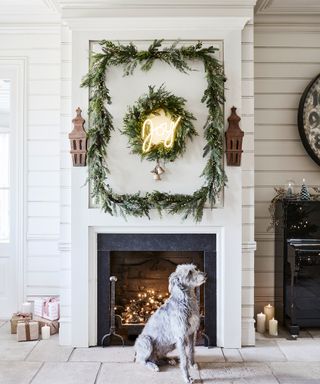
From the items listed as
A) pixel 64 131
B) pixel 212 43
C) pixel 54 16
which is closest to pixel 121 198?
pixel 64 131

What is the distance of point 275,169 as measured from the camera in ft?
14.9

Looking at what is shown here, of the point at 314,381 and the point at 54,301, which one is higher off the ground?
the point at 54,301

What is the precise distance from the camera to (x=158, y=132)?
3.77 metres

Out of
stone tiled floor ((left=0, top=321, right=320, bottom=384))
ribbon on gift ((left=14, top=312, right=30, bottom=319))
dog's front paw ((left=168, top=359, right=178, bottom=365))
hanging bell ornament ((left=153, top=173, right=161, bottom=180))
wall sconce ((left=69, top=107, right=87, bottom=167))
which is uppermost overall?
wall sconce ((left=69, top=107, right=87, bottom=167))

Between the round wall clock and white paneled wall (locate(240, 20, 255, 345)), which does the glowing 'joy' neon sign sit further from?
the round wall clock

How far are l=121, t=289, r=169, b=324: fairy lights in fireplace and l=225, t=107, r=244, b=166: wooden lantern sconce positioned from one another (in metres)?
1.37

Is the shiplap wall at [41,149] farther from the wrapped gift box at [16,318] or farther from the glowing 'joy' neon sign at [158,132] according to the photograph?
the glowing 'joy' neon sign at [158,132]

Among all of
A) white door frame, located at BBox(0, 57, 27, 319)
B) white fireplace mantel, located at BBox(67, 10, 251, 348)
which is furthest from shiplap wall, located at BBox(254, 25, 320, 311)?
white door frame, located at BBox(0, 57, 27, 319)

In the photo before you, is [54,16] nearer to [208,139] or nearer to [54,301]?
[208,139]

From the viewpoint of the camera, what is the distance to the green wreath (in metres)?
3.78

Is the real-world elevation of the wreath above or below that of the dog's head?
above

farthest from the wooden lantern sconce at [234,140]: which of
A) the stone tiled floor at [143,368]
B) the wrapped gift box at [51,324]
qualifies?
the wrapped gift box at [51,324]

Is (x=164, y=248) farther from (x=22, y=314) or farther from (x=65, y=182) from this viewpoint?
(x=22, y=314)

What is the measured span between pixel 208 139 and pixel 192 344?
1.63 metres
